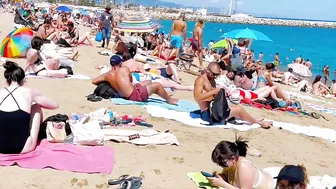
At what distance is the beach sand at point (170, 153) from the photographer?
3.79 meters

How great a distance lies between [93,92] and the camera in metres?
7.07


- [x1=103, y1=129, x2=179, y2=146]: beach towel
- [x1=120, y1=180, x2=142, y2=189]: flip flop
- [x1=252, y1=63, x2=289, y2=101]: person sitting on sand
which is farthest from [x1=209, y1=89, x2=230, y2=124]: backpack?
[x1=252, y1=63, x2=289, y2=101]: person sitting on sand

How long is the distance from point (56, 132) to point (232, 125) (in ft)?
8.61

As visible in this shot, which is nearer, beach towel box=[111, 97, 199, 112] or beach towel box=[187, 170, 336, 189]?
beach towel box=[187, 170, 336, 189]

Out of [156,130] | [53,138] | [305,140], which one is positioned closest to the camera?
[53,138]

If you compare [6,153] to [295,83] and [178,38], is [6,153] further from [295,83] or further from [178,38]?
[295,83]

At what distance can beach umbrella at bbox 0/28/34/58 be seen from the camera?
30.5 feet

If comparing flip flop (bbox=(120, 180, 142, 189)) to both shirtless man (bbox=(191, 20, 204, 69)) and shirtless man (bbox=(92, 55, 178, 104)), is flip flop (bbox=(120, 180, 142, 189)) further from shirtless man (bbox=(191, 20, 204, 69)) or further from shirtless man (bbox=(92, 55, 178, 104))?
shirtless man (bbox=(191, 20, 204, 69))

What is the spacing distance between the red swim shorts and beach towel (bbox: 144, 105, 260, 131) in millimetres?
275

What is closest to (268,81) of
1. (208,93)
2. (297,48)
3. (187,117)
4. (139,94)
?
(187,117)

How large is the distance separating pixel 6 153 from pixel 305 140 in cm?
405

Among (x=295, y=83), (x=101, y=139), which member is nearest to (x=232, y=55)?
(x=295, y=83)

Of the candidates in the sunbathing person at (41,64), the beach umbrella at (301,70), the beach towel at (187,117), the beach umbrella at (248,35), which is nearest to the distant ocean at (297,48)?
the beach umbrella at (301,70)

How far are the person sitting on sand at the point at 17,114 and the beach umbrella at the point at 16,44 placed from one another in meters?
5.60
